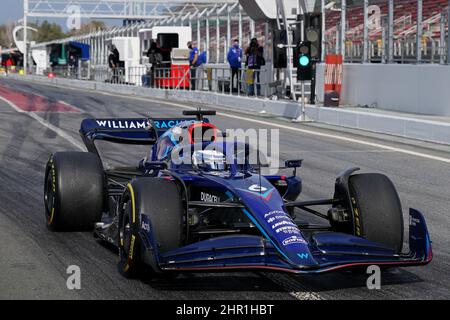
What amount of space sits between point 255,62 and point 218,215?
21.5 m

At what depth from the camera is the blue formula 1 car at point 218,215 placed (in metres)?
6.34

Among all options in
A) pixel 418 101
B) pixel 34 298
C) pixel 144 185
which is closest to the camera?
pixel 34 298

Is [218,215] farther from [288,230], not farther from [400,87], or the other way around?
[400,87]

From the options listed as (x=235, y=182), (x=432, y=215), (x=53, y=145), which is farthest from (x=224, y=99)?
(x=235, y=182)

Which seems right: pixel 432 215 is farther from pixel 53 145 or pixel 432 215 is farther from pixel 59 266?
pixel 53 145

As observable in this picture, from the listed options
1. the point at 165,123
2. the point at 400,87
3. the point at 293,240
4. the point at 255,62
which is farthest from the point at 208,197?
the point at 255,62

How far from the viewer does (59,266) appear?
7328 millimetres

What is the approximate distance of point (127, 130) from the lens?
33.2 ft

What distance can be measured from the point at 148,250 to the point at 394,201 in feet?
6.48

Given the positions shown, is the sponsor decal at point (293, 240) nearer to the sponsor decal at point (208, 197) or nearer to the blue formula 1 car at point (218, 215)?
the blue formula 1 car at point (218, 215)

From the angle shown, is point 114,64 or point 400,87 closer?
point 400,87

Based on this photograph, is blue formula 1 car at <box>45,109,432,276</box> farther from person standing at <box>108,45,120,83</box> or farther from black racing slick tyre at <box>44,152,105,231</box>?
person standing at <box>108,45,120,83</box>

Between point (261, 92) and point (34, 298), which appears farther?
point (261, 92)

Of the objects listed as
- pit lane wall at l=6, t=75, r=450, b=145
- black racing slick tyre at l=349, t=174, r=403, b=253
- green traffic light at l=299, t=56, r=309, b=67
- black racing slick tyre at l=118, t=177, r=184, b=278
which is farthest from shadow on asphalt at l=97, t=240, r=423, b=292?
green traffic light at l=299, t=56, r=309, b=67
